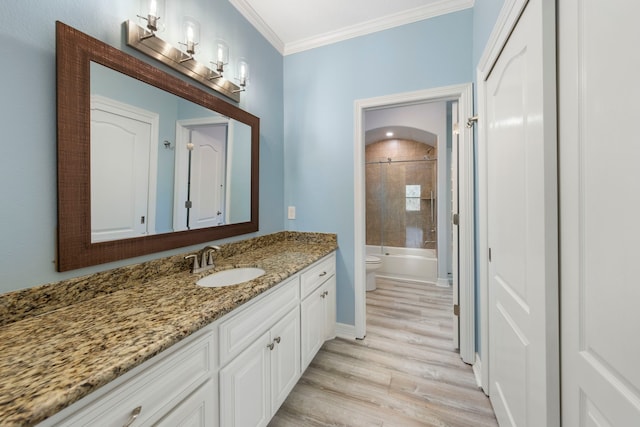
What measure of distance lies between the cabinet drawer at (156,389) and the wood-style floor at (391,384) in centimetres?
82

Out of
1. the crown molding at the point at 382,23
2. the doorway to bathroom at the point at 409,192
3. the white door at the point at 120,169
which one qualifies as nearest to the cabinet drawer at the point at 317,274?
the white door at the point at 120,169

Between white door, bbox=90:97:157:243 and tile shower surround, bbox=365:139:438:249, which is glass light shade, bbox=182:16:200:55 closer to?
white door, bbox=90:97:157:243

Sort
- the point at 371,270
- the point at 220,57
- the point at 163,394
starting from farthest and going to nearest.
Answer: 1. the point at 371,270
2. the point at 220,57
3. the point at 163,394

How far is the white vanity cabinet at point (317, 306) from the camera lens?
1.58 meters

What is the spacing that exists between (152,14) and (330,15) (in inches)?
53.0

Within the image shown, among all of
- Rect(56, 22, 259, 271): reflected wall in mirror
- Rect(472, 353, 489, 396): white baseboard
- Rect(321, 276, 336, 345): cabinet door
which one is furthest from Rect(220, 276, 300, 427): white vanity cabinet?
Rect(472, 353, 489, 396): white baseboard

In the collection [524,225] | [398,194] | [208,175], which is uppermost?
[398,194]

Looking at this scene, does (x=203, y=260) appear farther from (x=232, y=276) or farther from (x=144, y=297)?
(x=144, y=297)

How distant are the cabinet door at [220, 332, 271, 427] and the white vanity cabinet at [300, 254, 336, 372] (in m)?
0.39

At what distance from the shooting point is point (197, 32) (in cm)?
141

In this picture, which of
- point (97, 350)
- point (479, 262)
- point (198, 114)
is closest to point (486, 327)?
point (479, 262)

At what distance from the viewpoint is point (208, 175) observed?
1.60m

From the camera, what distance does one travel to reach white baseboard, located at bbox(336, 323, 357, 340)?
2186mm

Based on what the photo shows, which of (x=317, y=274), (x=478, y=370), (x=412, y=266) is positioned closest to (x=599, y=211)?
(x=317, y=274)
